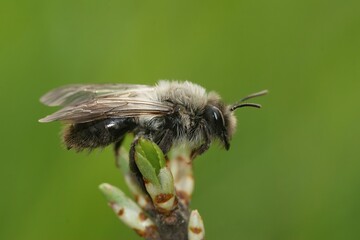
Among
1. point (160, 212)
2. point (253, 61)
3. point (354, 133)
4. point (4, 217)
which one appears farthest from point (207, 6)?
point (160, 212)

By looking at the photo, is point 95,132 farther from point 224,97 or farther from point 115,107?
point 224,97

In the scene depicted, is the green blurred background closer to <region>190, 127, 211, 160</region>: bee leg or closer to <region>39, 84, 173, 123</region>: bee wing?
<region>39, 84, 173, 123</region>: bee wing

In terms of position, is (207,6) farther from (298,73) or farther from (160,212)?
(160,212)

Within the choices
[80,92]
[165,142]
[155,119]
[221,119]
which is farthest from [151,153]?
[80,92]

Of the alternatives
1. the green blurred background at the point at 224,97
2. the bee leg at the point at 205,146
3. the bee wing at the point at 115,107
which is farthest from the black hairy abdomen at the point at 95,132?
the green blurred background at the point at 224,97

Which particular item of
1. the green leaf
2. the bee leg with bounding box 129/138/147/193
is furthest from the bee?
the green leaf

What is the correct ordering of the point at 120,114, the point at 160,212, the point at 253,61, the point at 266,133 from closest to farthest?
the point at 160,212 → the point at 120,114 → the point at 266,133 → the point at 253,61

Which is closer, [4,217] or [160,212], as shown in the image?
[160,212]
